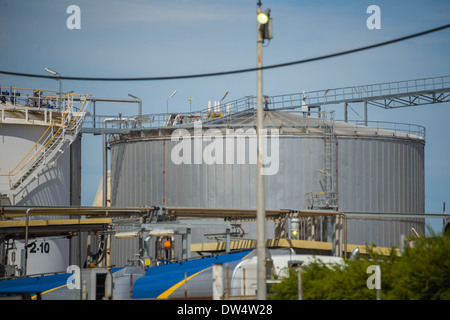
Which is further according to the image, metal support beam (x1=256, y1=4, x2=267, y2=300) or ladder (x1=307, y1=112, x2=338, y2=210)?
ladder (x1=307, y1=112, x2=338, y2=210)

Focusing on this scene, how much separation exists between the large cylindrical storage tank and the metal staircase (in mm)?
5127

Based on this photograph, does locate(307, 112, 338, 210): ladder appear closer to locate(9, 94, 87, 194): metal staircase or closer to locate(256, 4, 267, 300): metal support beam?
locate(9, 94, 87, 194): metal staircase

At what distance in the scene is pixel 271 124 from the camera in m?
40.0

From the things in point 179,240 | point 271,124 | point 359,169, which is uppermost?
point 271,124

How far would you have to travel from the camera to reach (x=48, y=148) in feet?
127

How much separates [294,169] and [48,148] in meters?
13.0

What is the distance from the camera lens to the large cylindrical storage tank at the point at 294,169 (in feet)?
128

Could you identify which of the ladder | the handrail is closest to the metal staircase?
the handrail

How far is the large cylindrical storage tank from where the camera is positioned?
38938 mm

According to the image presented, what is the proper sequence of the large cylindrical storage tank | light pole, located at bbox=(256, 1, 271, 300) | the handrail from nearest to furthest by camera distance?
Answer: light pole, located at bbox=(256, 1, 271, 300), the handrail, the large cylindrical storage tank
